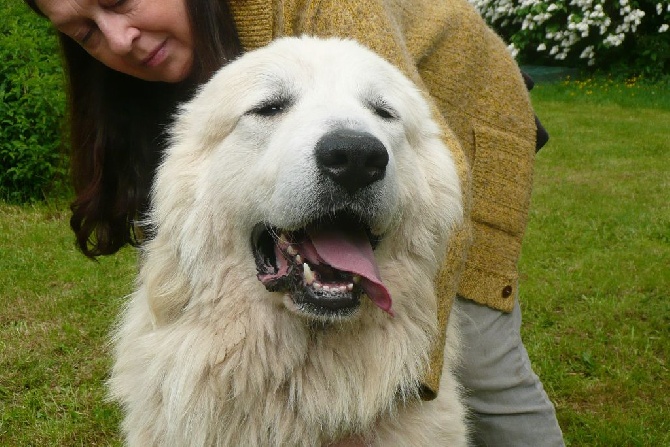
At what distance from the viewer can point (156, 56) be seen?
9.11 feet

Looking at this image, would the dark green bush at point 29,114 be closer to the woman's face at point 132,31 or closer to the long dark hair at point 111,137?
the long dark hair at point 111,137

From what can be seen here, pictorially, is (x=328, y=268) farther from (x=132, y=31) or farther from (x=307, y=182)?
(x=132, y=31)

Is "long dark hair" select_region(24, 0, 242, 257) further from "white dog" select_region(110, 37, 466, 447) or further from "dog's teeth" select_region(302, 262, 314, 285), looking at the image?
"dog's teeth" select_region(302, 262, 314, 285)

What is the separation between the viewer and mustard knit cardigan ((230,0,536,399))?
2752 mm

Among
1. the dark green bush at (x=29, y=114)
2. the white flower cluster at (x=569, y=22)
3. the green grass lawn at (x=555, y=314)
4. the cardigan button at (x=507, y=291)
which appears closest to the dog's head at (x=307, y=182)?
the cardigan button at (x=507, y=291)

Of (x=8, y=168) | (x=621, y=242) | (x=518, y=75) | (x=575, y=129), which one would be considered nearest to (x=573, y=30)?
(x=575, y=129)

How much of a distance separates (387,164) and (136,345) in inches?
40.8

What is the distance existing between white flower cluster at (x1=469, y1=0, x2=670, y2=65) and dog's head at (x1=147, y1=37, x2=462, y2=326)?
12.5 metres

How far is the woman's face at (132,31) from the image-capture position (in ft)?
8.69

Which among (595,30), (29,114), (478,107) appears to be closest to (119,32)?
(478,107)

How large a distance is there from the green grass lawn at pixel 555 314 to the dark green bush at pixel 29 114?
0.30 meters

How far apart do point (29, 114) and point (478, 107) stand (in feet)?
17.4

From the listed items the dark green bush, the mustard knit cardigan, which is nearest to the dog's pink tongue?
the mustard knit cardigan

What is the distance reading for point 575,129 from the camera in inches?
441
